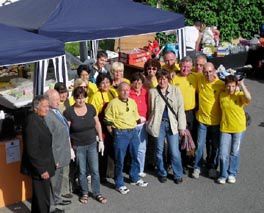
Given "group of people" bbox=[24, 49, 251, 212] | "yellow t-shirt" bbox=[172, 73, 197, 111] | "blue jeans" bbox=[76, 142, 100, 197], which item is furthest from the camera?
"yellow t-shirt" bbox=[172, 73, 197, 111]

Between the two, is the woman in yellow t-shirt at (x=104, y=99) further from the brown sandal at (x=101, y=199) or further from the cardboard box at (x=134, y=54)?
the cardboard box at (x=134, y=54)

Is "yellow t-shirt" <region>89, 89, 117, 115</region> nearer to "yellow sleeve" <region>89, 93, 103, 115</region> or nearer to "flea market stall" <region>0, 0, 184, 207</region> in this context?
"yellow sleeve" <region>89, 93, 103, 115</region>

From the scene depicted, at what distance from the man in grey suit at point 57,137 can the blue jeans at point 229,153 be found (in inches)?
83.3

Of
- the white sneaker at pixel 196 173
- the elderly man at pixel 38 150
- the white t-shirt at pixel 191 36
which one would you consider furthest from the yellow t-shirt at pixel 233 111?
the white t-shirt at pixel 191 36

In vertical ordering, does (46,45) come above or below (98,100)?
above

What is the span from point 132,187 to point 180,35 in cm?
373

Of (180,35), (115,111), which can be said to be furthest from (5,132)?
(180,35)

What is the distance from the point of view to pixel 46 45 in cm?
686

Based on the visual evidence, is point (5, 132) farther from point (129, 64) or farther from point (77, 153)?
point (129, 64)

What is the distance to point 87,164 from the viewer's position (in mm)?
6527

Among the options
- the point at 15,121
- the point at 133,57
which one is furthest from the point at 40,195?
the point at 133,57

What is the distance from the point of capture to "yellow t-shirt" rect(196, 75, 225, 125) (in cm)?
683

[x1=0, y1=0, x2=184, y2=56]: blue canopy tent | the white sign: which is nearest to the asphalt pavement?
the white sign

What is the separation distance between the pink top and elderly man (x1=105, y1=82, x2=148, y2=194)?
169mm
